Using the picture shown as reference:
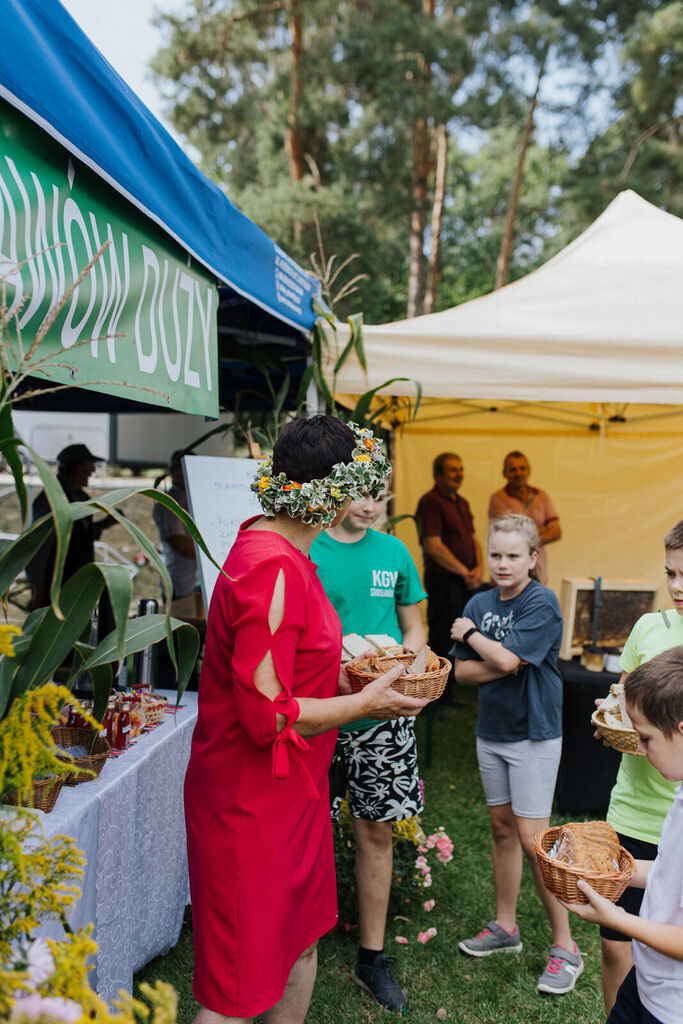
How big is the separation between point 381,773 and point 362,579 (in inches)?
25.8

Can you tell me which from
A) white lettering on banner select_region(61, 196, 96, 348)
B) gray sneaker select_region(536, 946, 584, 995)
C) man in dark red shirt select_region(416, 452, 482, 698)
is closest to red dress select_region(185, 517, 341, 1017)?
white lettering on banner select_region(61, 196, 96, 348)

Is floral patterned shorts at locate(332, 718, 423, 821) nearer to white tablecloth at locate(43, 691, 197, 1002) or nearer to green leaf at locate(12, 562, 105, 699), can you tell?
white tablecloth at locate(43, 691, 197, 1002)

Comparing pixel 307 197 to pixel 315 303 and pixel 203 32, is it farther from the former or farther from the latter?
pixel 315 303

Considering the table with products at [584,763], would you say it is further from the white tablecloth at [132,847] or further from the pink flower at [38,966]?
the pink flower at [38,966]

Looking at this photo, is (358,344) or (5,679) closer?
(5,679)

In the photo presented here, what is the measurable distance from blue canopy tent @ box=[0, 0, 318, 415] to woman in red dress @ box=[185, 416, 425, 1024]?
0.62 m

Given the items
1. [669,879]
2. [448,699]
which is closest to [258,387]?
[448,699]

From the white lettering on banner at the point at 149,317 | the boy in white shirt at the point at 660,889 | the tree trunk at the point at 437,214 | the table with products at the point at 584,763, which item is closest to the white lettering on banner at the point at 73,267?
the white lettering on banner at the point at 149,317

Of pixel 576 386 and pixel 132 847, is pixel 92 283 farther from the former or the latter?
pixel 576 386

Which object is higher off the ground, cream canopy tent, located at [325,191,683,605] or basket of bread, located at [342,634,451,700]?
cream canopy tent, located at [325,191,683,605]

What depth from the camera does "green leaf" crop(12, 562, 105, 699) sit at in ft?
4.08

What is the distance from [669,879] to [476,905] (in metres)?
1.97

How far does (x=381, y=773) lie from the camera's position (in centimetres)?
252

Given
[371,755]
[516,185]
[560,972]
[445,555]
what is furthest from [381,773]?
[516,185]
